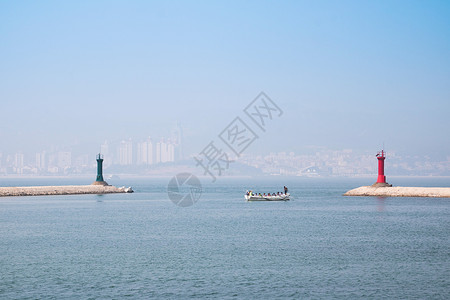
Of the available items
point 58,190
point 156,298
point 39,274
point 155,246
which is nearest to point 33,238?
point 155,246

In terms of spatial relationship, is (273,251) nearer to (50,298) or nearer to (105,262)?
(105,262)

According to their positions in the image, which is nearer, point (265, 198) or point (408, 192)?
point (265, 198)

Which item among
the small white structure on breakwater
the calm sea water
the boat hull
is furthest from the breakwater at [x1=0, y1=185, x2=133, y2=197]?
the calm sea water

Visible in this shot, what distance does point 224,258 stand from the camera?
124 ft

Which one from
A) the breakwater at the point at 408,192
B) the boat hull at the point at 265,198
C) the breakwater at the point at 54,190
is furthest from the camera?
the breakwater at the point at 54,190

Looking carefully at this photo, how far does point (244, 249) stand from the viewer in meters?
41.7

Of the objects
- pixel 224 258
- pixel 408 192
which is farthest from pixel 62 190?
pixel 224 258

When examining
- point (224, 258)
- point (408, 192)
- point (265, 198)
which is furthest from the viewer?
point (408, 192)

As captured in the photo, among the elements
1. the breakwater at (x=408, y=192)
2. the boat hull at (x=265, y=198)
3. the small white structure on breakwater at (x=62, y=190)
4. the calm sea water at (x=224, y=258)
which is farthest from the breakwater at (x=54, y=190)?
the breakwater at (x=408, y=192)

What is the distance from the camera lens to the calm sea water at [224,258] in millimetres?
28688

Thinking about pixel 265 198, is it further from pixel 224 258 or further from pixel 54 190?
pixel 224 258

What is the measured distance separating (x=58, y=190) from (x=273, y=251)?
8969 cm

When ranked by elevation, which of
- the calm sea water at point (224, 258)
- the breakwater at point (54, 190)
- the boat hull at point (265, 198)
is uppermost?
the breakwater at point (54, 190)

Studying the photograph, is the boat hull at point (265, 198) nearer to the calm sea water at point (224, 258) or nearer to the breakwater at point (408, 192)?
the breakwater at point (408, 192)
